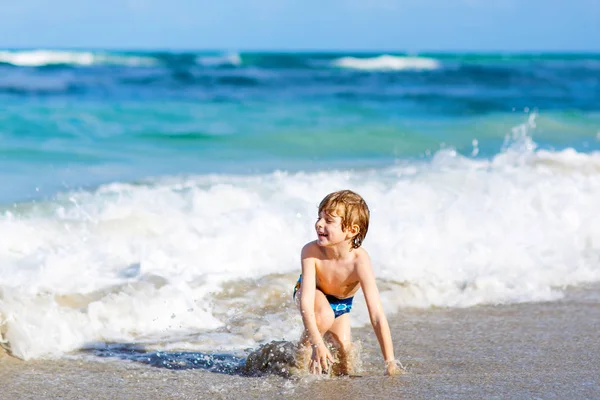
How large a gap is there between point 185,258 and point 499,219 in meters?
2.59

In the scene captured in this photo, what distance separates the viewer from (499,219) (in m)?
6.53

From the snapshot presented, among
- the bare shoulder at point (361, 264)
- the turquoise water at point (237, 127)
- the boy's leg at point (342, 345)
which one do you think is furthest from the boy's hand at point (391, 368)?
the turquoise water at point (237, 127)

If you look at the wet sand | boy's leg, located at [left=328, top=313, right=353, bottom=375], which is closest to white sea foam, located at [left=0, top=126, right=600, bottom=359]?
the wet sand

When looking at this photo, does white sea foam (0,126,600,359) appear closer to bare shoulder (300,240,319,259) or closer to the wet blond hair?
bare shoulder (300,240,319,259)

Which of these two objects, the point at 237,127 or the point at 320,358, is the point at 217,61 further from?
the point at 320,358

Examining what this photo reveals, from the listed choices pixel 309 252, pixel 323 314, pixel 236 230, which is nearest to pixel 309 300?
pixel 323 314

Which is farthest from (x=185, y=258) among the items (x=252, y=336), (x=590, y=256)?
(x=590, y=256)

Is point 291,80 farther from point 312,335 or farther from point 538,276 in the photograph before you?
point 312,335

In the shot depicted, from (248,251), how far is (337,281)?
78.7 inches

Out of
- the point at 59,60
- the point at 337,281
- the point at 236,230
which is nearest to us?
the point at 337,281

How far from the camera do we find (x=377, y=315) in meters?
3.51

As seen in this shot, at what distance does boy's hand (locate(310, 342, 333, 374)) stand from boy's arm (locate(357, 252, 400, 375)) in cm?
25

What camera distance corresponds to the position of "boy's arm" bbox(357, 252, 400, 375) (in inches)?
138

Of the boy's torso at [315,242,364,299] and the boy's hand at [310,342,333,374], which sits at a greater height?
the boy's torso at [315,242,364,299]
